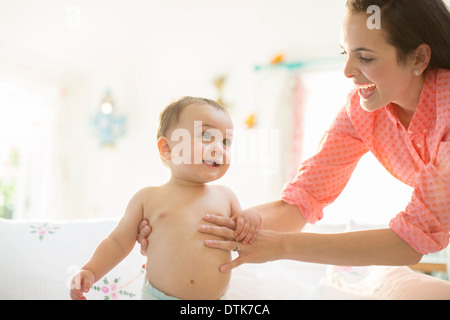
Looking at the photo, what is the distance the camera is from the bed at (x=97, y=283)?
1.63m

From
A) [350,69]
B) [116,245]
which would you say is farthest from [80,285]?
[350,69]

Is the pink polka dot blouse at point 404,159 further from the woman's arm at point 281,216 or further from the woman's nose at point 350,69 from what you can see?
the woman's nose at point 350,69

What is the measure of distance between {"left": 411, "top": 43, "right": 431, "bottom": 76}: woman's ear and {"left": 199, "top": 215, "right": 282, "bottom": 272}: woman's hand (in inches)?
23.8

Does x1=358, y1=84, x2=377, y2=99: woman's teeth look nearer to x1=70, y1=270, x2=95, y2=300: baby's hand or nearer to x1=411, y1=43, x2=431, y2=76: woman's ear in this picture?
x1=411, y1=43, x2=431, y2=76: woman's ear

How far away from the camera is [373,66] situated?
1214 mm

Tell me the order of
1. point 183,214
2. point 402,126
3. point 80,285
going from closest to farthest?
point 80,285 < point 183,214 < point 402,126

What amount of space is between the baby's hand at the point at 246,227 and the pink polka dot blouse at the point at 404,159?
0.32 meters

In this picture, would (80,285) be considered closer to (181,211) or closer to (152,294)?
(152,294)

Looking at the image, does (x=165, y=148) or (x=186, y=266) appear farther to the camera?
(x=165, y=148)

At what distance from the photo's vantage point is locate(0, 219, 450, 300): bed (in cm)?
163

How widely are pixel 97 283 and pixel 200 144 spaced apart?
0.77m

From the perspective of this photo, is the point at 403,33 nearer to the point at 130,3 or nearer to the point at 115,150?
the point at 130,3
